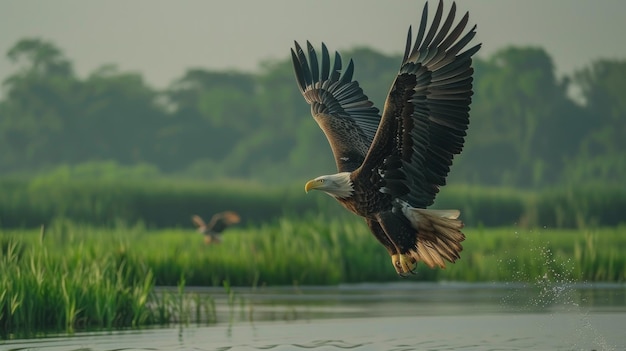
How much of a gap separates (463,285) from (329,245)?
1.89 meters

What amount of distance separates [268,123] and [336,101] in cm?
5097

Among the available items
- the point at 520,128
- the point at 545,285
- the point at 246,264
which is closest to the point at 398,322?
the point at 246,264

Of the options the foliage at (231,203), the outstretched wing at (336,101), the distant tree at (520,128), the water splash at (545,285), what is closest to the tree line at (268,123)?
the distant tree at (520,128)

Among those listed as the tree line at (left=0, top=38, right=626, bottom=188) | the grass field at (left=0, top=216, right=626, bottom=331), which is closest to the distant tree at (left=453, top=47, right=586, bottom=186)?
the tree line at (left=0, top=38, right=626, bottom=188)

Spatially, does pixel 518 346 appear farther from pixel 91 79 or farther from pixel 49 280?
pixel 91 79

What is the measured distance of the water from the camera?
1245 centimetres

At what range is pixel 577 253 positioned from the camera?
19562 millimetres

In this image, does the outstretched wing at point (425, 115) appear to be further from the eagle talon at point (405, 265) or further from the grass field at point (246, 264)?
the grass field at point (246, 264)

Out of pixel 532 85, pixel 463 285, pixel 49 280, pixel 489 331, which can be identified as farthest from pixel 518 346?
pixel 532 85

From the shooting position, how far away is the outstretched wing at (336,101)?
1310 centimetres

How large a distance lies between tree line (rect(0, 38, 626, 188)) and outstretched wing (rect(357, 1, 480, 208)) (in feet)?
142

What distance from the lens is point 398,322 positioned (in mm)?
14508

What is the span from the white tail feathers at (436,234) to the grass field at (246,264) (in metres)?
3.17

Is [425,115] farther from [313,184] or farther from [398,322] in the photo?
[398,322]
